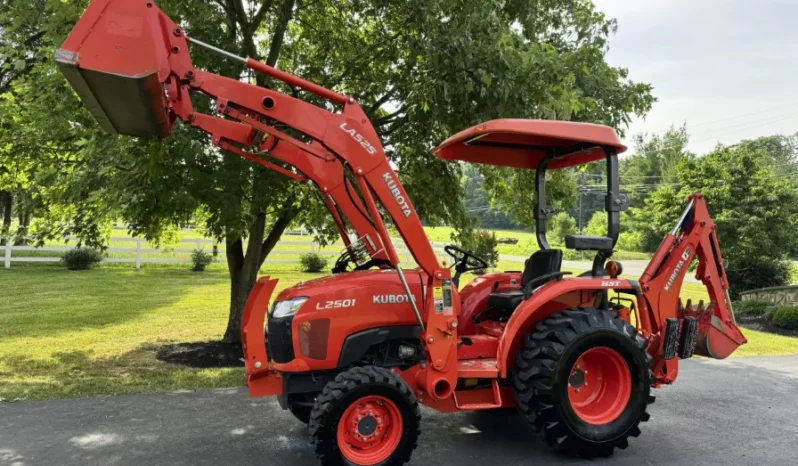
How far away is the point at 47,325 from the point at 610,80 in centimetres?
979

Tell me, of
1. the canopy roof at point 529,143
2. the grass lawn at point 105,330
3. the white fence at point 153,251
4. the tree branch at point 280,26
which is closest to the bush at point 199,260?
the white fence at point 153,251

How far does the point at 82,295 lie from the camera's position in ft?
44.3

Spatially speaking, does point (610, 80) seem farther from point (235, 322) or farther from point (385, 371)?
point (235, 322)

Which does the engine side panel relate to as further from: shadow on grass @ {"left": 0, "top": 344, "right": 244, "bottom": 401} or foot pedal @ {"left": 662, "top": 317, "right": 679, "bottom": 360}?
shadow on grass @ {"left": 0, "top": 344, "right": 244, "bottom": 401}

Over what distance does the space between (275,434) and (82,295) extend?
10892 mm

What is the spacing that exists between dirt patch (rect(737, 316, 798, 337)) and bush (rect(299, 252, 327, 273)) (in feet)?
44.5

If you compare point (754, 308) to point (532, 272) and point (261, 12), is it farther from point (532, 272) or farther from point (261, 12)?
point (261, 12)

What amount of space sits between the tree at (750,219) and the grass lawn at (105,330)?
1.82m

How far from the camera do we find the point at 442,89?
242 inches

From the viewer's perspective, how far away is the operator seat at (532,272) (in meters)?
4.70

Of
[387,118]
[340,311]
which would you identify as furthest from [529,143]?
[387,118]

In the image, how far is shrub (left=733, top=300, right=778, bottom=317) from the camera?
517 inches

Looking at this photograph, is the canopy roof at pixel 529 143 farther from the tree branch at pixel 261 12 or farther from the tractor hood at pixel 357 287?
the tree branch at pixel 261 12

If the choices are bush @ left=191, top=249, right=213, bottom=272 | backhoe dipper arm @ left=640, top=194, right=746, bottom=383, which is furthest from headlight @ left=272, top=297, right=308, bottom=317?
bush @ left=191, top=249, right=213, bottom=272
